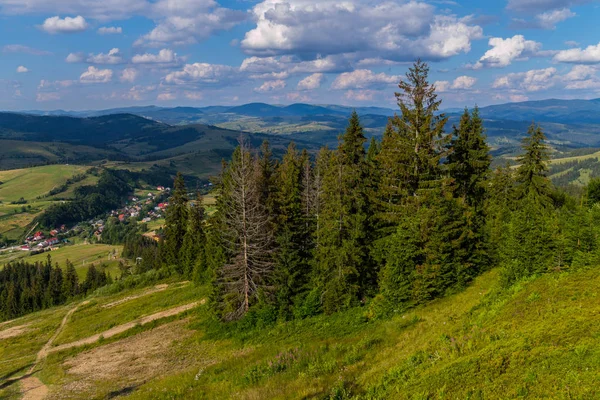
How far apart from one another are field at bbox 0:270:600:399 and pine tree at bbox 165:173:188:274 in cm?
3176

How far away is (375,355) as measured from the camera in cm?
1739

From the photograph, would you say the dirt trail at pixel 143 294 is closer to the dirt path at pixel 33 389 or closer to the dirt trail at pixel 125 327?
the dirt trail at pixel 125 327

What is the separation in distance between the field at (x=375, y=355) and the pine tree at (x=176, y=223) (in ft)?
104

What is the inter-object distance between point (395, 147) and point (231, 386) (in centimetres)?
2169

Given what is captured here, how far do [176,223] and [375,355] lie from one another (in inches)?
2340

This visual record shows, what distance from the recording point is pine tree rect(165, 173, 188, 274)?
67.3 meters

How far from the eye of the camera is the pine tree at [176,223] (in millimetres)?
67312

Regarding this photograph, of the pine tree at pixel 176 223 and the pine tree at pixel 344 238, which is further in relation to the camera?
the pine tree at pixel 176 223

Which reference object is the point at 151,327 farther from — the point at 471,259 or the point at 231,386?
the point at 471,259

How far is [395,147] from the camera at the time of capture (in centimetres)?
3064

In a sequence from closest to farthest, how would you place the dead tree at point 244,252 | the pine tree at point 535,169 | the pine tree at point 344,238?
the pine tree at point 344,238 → the dead tree at point 244,252 → the pine tree at point 535,169

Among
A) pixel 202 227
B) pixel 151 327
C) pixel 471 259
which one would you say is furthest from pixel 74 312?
pixel 471 259

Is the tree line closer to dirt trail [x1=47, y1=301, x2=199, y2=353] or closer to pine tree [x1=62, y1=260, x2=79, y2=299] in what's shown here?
pine tree [x1=62, y1=260, x2=79, y2=299]

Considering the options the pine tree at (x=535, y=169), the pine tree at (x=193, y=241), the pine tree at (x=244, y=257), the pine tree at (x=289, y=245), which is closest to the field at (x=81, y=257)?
the pine tree at (x=193, y=241)
